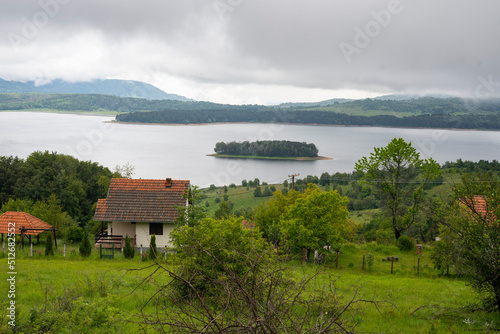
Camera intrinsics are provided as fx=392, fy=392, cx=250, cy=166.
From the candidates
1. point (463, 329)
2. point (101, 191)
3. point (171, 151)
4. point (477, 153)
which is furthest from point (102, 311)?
point (477, 153)

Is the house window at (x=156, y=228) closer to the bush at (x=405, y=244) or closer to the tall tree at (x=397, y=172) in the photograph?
the tall tree at (x=397, y=172)

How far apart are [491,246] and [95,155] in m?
104

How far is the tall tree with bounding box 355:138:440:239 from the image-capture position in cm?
2641

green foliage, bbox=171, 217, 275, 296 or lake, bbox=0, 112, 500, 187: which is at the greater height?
green foliage, bbox=171, 217, 275, 296

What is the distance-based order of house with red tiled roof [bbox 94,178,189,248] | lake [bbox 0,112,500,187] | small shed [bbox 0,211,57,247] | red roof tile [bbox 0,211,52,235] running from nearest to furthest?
small shed [bbox 0,211,57,247] < red roof tile [bbox 0,211,52,235] < house with red tiled roof [bbox 94,178,189,248] < lake [bbox 0,112,500,187]

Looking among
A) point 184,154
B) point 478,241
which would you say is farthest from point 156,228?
point 184,154

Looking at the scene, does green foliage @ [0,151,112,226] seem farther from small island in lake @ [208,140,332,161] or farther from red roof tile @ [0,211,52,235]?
small island in lake @ [208,140,332,161]

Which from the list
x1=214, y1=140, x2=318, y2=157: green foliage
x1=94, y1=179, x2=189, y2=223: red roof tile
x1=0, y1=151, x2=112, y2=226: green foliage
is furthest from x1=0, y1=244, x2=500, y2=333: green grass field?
x1=214, y1=140, x2=318, y2=157: green foliage

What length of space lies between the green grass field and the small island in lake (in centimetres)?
10315

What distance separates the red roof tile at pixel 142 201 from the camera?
22.8 m

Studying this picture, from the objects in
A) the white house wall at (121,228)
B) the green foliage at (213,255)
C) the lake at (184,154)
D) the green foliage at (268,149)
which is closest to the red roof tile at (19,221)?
the white house wall at (121,228)

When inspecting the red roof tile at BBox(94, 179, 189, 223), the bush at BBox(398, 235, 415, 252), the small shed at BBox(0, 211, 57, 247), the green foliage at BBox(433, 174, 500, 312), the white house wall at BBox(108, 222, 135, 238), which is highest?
the green foliage at BBox(433, 174, 500, 312)

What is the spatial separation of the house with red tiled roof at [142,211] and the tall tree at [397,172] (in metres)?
12.9

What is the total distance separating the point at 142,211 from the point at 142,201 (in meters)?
0.80
